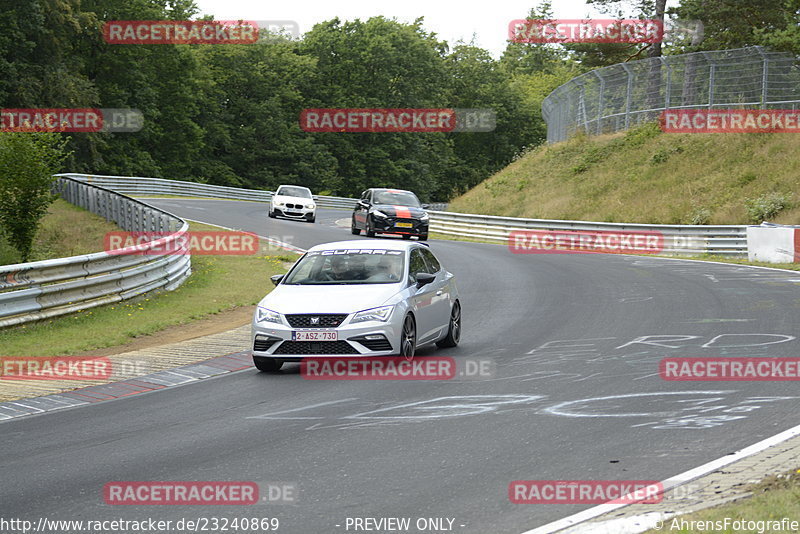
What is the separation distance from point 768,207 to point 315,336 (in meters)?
27.1

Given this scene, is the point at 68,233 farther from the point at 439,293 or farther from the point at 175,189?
the point at 175,189

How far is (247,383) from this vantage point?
10945 millimetres

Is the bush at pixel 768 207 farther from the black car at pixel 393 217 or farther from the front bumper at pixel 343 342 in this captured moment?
the front bumper at pixel 343 342

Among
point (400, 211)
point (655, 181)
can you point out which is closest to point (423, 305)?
point (400, 211)

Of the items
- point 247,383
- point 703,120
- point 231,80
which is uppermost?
point 231,80

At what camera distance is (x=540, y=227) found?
3638 centimetres

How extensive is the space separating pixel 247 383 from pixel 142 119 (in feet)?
220

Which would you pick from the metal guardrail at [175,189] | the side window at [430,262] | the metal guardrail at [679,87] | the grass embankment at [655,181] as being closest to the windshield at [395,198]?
the grass embankment at [655,181]

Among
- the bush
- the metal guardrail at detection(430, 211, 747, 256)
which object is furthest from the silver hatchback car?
the bush

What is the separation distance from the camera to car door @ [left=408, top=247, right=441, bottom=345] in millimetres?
12055

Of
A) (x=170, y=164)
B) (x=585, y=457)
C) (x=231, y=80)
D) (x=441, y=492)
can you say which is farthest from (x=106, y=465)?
(x=231, y=80)

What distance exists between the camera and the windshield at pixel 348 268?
12.3 m

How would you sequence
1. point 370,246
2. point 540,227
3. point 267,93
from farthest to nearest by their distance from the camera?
point 267,93
point 540,227
point 370,246

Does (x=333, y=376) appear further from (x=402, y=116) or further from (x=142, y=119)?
(x=402, y=116)
